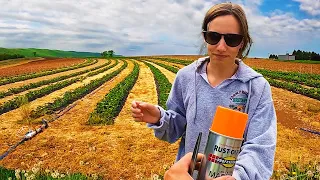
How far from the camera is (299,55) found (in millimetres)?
67125

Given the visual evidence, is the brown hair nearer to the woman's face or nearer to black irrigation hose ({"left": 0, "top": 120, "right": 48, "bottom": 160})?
the woman's face

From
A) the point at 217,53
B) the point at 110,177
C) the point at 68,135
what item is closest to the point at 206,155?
the point at 217,53

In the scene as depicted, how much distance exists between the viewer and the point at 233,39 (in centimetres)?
159

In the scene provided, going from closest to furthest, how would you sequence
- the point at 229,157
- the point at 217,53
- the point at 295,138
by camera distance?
1. the point at 229,157
2. the point at 217,53
3. the point at 295,138

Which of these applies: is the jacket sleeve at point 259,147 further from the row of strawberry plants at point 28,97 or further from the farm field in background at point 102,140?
the row of strawberry plants at point 28,97

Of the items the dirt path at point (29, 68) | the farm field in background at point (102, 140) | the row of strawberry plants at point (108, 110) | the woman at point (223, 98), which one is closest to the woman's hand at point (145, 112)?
the woman at point (223, 98)

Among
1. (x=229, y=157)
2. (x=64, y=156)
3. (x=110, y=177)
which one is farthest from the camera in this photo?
(x=64, y=156)

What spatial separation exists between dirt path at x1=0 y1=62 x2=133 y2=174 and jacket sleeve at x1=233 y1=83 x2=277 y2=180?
453 centimetres

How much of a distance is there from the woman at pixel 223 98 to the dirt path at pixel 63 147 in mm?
4080

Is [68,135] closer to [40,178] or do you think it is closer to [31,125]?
[31,125]

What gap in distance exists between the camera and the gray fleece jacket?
1.42m

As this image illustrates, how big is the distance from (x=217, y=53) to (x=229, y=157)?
0.73 meters

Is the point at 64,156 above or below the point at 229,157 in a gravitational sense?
below

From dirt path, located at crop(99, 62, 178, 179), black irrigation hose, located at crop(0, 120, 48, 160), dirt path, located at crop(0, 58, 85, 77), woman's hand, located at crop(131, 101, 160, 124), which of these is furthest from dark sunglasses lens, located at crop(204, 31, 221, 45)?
dirt path, located at crop(0, 58, 85, 77)
